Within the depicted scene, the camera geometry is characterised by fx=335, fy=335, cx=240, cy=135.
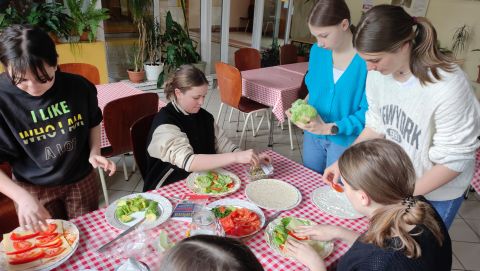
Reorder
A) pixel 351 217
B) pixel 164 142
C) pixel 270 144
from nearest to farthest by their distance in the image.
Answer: pixel 351 217 < pixel 164 142 < pixel 270 144

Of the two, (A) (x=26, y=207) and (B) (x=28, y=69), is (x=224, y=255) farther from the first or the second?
(B) (x=28, y=69)

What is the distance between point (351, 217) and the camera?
55.5 inches

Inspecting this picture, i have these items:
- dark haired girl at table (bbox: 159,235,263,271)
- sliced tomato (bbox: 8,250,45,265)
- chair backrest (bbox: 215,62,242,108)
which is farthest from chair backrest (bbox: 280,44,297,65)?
dark haired girl at table (bbox: 159,235,263,271)

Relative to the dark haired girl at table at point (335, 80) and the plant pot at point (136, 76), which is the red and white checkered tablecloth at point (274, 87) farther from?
the plant pot at point (136, 76)

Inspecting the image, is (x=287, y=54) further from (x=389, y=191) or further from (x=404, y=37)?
(x=389, y=191)

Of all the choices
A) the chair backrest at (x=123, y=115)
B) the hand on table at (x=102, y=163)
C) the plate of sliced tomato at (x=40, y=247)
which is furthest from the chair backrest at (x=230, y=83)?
the plate of sliced tomato at (x=40, y=247)

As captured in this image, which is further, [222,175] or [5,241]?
[222,175]

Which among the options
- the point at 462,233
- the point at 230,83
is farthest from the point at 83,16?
the point at 462,233

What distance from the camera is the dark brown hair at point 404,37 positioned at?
1.23 meters

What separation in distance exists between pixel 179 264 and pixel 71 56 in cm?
423

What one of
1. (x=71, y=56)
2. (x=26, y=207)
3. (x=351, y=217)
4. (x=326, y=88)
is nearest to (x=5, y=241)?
(x=26, y=207)

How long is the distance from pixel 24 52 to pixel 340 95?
1.48 metres

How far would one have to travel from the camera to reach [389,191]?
99 cm

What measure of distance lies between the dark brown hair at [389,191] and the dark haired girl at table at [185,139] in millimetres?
707
